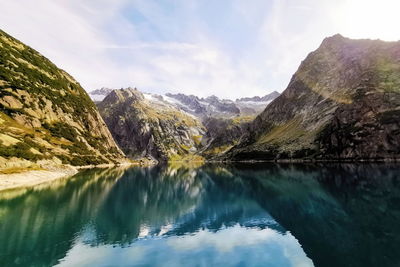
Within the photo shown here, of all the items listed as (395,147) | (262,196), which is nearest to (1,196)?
(262,196)

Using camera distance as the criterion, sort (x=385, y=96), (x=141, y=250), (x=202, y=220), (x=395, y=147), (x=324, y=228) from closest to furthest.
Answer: (x=141, y=250) < (x=324, y=228) < (x=202, y=220) < (x=395, y=147) < (x=385, y=96)

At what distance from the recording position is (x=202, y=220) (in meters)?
51.5

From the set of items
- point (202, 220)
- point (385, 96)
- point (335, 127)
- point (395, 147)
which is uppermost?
point (385, 96)

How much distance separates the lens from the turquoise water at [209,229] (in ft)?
99.5

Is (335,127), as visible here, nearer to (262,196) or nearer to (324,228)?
(262,196)

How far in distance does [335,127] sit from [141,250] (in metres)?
179

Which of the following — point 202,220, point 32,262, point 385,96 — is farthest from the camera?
point 385,96

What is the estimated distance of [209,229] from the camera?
44562mm

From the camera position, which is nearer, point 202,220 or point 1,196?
point 202,220

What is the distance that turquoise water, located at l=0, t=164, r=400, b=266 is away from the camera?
3033 cm

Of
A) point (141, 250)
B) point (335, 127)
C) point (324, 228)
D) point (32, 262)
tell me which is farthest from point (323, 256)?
point (335, 127)

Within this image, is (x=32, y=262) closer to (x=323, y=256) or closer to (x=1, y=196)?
(x=323, y=256)

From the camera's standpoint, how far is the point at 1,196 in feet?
229

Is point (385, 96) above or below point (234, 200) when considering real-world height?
above
